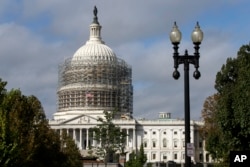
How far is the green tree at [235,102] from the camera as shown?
4431 centimetres

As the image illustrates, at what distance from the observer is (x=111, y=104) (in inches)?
7776

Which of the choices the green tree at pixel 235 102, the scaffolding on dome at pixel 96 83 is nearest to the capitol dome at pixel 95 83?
the scaffolding on dome at pixel 96 83

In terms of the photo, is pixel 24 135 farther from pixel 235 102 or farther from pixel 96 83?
pixel 96 83

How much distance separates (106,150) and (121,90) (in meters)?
76.0

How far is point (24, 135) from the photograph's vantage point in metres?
58.6

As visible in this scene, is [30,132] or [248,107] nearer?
[248,107]

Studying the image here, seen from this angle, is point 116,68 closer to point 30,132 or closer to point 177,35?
point 30,132

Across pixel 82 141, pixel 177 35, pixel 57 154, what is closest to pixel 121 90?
pixel 82 141

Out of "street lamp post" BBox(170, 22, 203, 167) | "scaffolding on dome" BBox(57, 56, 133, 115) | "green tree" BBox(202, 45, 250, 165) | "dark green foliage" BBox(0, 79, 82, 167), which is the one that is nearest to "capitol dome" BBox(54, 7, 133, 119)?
"scaffolding on dome" BBox(57, 56, 133, 115)

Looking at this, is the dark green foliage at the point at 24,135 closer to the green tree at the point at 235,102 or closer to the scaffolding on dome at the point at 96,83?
the green tree at the point at 235,102

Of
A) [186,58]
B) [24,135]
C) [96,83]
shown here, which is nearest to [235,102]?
[186,58]

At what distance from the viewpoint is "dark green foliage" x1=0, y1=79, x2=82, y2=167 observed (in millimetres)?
44500

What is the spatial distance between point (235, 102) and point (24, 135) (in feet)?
67.4

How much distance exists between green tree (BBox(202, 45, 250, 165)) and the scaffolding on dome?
147134 mm
